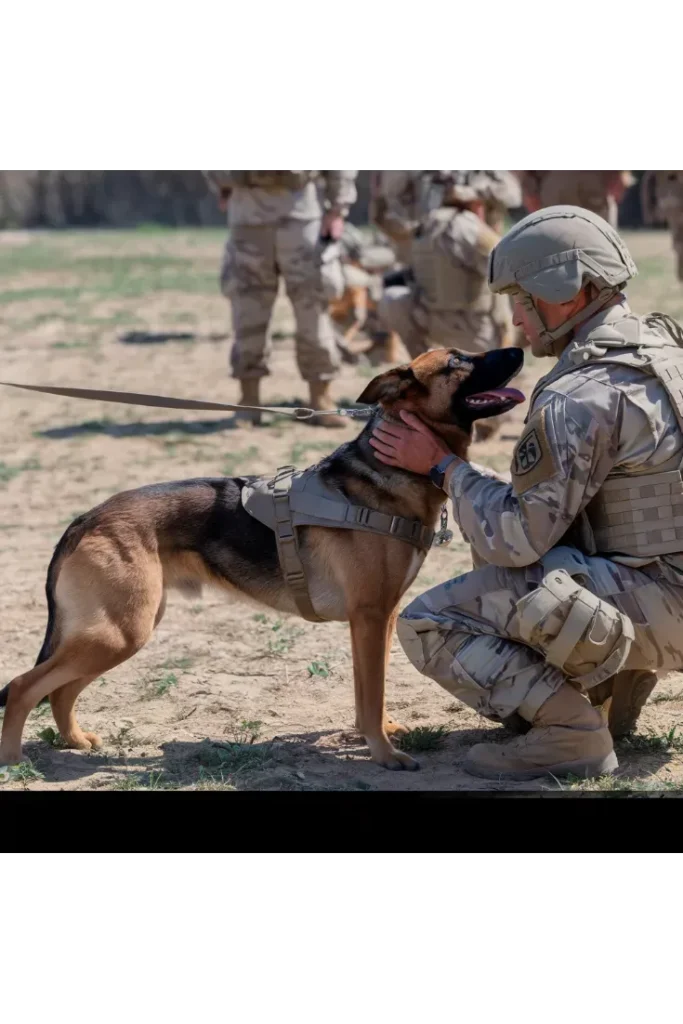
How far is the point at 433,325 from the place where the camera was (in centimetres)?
983

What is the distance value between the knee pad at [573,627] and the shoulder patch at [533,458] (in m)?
0.31

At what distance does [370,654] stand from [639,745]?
1.05 metres

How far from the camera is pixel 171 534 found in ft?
15.4

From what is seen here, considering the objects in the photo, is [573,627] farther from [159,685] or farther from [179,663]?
[179,663]

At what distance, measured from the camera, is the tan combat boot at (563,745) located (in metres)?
4.31

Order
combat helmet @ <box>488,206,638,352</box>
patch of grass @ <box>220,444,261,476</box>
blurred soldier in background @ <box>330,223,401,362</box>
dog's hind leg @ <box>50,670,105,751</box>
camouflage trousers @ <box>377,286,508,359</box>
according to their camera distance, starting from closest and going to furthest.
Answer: combat helmet @ <box>488,206,638,352</box>
dog's hind leg @ <box>50,670,105,751</box>
patch of grass @ <box>220,444,261,476</box>
camouflage trousers @ <box>377,286,508,359</box>
blurred soldier in background @ <box>330,223,401,362</box>

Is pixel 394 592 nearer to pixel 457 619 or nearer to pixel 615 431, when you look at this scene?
pixel 457 619

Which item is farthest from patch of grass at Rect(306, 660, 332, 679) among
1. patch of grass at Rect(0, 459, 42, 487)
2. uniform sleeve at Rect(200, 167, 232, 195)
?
uniform sleeve at Rect(200, 167, 232, 195)

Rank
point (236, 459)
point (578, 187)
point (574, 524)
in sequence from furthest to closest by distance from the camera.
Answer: point (578, 187), point (236, 459), point (574, 524)

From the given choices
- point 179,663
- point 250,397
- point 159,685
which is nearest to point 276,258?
point 250,397

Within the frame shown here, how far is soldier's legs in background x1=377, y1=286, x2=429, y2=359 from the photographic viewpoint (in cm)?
1002

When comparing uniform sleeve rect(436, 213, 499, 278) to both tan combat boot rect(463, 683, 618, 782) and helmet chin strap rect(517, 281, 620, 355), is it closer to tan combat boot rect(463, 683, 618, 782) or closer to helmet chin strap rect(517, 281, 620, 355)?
helmet chin strap rect(517, 281, 620, 355)

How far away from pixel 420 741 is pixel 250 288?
253 inches
